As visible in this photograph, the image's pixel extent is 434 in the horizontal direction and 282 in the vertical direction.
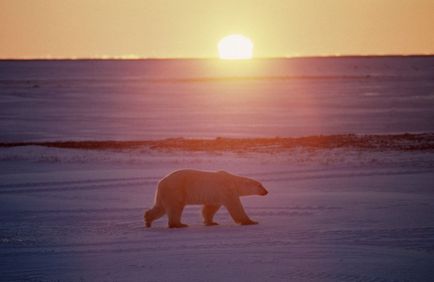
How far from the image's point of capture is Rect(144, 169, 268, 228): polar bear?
1197cm

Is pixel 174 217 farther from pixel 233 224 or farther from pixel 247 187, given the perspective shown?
pixel 247 187

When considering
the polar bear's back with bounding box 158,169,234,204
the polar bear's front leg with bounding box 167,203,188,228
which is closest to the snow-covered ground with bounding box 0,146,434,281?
the polar bear's front leg with bounding box 167,203,188,228

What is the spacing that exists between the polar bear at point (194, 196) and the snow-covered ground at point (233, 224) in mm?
209

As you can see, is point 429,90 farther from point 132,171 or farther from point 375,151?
point 132,171

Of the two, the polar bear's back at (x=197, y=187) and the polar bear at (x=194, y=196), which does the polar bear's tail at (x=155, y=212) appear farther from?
the polar bear's back at (x=197, y=187)

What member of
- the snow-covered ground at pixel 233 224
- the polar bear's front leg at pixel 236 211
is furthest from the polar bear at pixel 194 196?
the snow-covered ground at pixel 233 224

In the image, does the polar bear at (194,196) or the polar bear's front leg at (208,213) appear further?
the polar bear's front leg at (208,213)

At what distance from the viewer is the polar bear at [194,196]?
12.0 meters

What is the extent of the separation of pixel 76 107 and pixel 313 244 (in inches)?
1308

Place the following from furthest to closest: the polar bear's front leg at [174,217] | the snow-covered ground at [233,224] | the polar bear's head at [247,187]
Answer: the polar bear's head at [247,187] → the polar bear's front leg at [174,217] → the snow-covered ground at [233,224]

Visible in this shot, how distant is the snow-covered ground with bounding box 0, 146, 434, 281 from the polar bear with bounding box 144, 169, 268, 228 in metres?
0.21

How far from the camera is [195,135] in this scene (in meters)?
27.5

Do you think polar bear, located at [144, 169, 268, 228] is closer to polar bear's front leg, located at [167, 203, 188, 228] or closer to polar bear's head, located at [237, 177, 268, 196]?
polar bear's front leg, located at [167, 203, 188, 228]

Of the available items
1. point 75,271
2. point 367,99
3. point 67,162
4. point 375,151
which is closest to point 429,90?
point 367,99
